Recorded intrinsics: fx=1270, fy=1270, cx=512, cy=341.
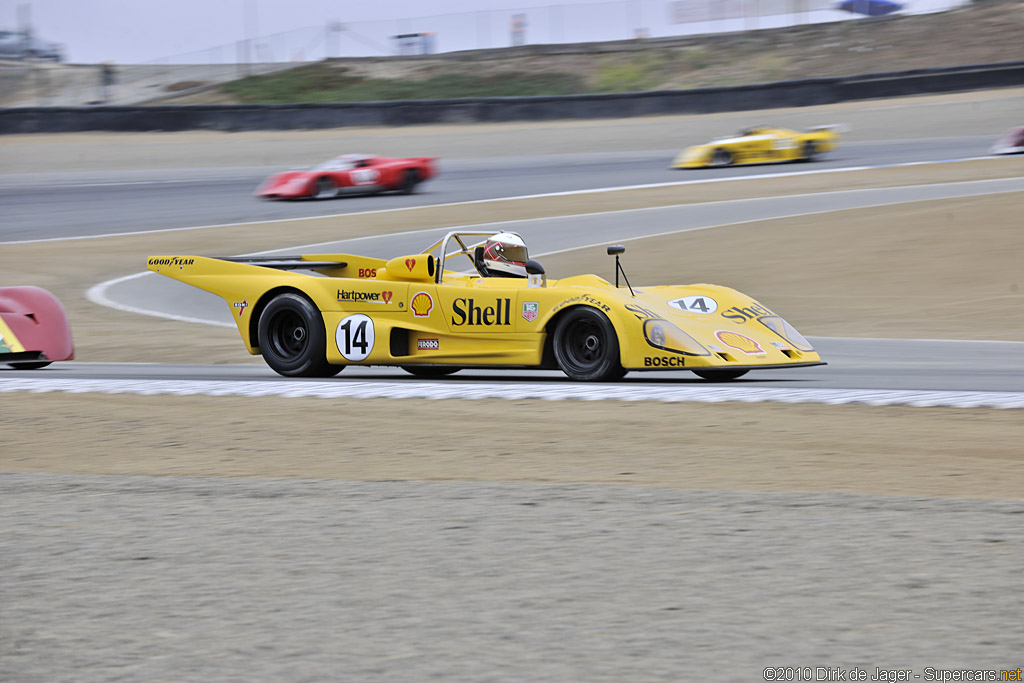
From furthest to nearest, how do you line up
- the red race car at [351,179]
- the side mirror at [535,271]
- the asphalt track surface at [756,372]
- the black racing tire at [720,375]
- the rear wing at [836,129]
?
the rear wing at [836,129], the red race car at [351,179], the black racing tire at [720,375], the side mirror at [535,271], the asphalt track surface at [756,372]

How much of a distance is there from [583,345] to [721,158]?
21.2 metres

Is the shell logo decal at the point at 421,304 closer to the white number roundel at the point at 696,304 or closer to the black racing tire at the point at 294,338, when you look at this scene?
the black racing tire at the point at 294,338

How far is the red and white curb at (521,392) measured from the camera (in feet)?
26.7

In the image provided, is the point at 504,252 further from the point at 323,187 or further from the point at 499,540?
the point at 323,187

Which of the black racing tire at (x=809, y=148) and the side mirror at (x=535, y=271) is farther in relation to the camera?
the black racing tire at (x=809, y=148)

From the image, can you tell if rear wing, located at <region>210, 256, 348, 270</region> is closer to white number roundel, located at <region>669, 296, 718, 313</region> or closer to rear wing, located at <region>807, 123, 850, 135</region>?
white number roundel, located at <region>669, 296, 718, 313</region>

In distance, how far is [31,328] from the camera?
464 inches

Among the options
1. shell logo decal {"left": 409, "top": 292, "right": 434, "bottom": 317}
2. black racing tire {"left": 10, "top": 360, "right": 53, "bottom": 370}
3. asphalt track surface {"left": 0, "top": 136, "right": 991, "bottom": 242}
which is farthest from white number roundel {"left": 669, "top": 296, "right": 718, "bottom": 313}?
asphalt track surface {"left": 0, "top": 136, "right": 991, "bottom": 242}

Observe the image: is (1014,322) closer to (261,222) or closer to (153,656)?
(153,656)

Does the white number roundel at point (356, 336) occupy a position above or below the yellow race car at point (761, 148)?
below

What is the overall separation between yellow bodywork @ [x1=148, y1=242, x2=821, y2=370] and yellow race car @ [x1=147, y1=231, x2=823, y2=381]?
0.01 m

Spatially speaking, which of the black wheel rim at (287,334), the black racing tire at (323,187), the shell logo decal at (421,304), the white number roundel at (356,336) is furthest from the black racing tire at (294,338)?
the black racing tire at (323,187)

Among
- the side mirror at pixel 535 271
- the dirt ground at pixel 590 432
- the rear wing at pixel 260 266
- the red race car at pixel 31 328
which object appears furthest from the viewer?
the red race car at pixel 31 328

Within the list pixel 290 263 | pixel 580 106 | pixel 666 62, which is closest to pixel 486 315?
pixel 290 263
